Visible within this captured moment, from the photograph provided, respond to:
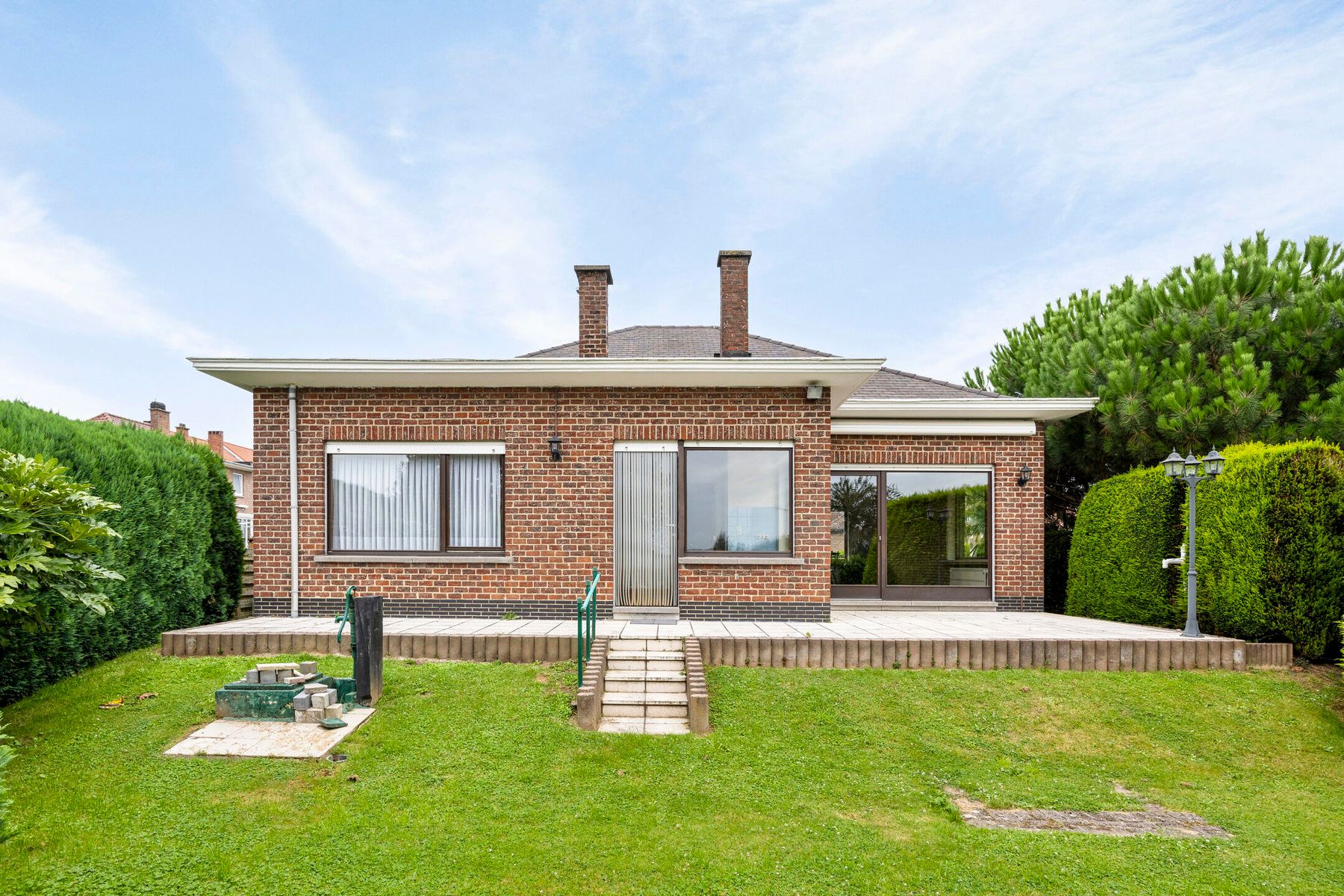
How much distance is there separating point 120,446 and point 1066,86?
44.3 ft

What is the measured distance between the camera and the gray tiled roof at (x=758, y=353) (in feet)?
35.4

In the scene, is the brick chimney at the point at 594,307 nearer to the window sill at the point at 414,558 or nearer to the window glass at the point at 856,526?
the window sill at the point at 414,558

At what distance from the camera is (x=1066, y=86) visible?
10.8 m

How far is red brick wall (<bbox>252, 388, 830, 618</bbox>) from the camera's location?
8.62 metres

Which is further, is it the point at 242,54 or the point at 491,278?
the point at 491,278

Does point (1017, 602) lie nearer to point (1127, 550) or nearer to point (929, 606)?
point (929, 606)

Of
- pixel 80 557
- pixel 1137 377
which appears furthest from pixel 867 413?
pixel 80 557

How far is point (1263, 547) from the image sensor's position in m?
7.26

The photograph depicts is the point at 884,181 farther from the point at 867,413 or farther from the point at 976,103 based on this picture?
the point at 867,413

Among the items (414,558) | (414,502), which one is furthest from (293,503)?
(414,558)

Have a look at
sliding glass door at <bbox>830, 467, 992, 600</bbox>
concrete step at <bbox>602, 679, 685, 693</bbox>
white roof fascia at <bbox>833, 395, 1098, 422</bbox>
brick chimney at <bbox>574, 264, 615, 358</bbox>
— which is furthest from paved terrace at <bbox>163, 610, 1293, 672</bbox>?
brick chimney at <bbox>574, 264, 615, 358</bbox>

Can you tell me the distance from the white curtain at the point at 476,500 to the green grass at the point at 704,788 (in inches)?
96.5

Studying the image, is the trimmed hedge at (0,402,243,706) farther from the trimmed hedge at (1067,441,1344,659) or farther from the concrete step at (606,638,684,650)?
the trimmed hedge at (1067,441,1344,659)

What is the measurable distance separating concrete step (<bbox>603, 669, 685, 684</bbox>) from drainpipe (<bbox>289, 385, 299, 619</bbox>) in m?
4.71
